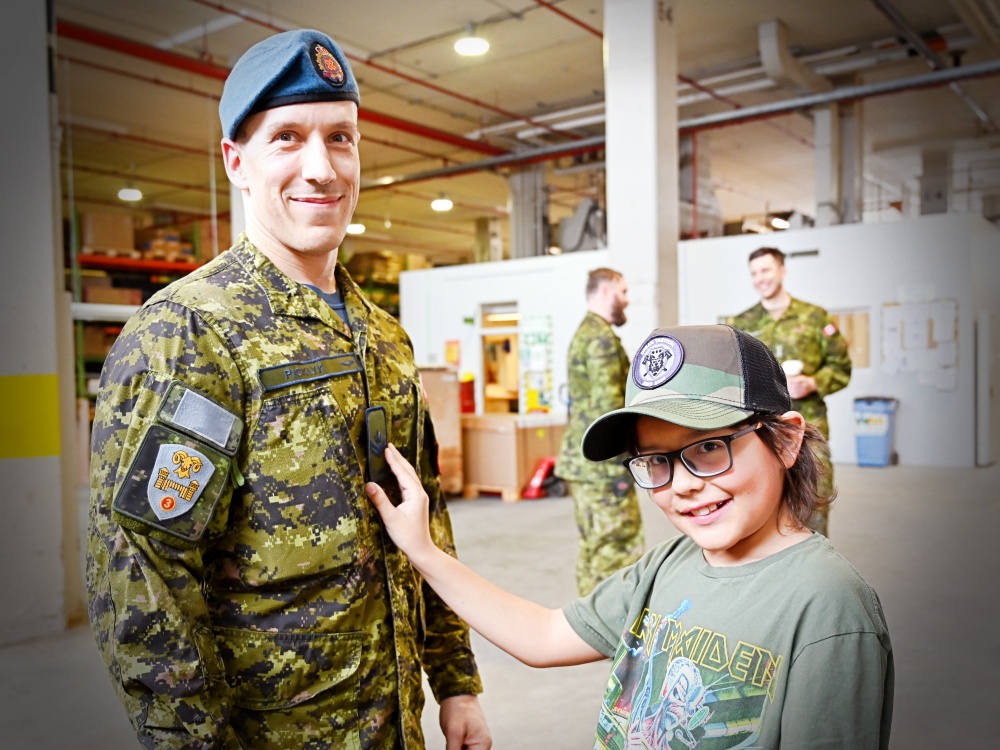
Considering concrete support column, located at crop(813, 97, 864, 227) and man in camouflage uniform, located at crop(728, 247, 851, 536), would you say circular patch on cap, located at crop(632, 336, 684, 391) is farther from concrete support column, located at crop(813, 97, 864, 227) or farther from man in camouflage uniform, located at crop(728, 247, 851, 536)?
concrete support column, located at crop(813, 97, 864, 227)

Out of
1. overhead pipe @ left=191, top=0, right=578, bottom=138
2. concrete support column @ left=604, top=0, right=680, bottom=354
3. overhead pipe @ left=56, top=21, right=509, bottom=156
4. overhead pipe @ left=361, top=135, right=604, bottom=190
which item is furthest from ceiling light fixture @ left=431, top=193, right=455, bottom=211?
concrete support column @ left=604, top=0, right=680, bottom=354

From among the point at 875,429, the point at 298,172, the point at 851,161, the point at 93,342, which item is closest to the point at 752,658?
the point at 298,172

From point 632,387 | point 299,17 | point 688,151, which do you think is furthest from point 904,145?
point 632,387

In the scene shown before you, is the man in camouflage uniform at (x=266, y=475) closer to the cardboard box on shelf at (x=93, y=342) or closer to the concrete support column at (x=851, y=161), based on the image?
the cardboard box on shelf at (x=93, y=342)

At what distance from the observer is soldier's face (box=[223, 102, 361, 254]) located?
1216 mm

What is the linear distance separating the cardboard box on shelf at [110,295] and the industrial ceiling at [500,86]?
1986 millimetres

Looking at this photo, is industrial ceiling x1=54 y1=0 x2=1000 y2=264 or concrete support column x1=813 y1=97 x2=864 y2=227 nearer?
industrial ceiling x1=54 y1=0 x2=1000 y2=264

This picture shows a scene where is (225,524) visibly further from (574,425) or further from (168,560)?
(574,425)

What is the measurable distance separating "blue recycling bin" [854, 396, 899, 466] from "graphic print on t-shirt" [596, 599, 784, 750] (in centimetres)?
946

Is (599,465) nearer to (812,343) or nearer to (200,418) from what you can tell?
(812,343)

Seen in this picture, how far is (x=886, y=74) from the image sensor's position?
11.0 m

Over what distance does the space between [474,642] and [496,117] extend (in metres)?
9.72

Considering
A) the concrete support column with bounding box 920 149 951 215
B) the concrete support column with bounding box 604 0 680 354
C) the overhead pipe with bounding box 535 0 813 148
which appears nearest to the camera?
the concrete support column with bounding box 604 0 680 354

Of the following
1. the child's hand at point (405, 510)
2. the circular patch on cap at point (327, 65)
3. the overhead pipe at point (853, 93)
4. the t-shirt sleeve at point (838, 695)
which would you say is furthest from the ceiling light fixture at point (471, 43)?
the t-shirt sleeve at point (838, 695)
